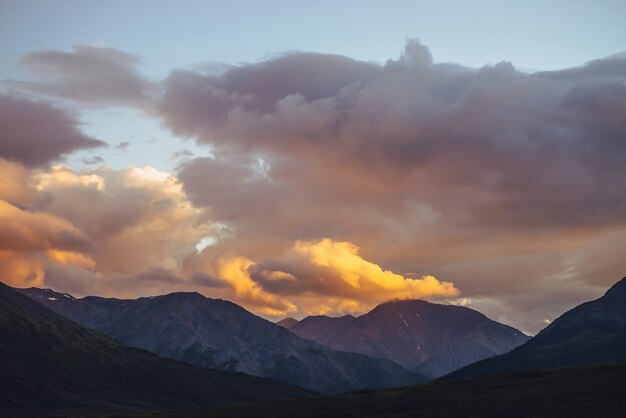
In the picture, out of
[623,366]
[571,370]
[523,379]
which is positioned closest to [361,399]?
[523,379]

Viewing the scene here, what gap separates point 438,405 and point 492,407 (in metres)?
11.0

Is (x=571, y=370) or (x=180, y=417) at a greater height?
(x=571, y=370)

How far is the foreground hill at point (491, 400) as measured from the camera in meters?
109

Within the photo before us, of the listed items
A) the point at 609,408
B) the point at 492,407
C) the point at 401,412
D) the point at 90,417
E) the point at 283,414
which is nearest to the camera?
the point at 609,408

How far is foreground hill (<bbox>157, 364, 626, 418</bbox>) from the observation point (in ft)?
357

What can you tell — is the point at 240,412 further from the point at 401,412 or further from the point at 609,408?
the point at 609,408

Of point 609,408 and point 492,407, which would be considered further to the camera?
point 492,407

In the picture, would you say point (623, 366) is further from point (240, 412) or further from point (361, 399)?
point (240, 412)

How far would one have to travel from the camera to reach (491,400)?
12031 cm

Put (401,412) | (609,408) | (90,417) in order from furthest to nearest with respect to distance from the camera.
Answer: (90,417) < (401,412) < (609,408)

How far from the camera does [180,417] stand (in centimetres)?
14638

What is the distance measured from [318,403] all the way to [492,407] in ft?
139

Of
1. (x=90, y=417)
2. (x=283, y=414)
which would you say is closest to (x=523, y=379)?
(x=283, y=414)

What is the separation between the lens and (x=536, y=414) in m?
106
